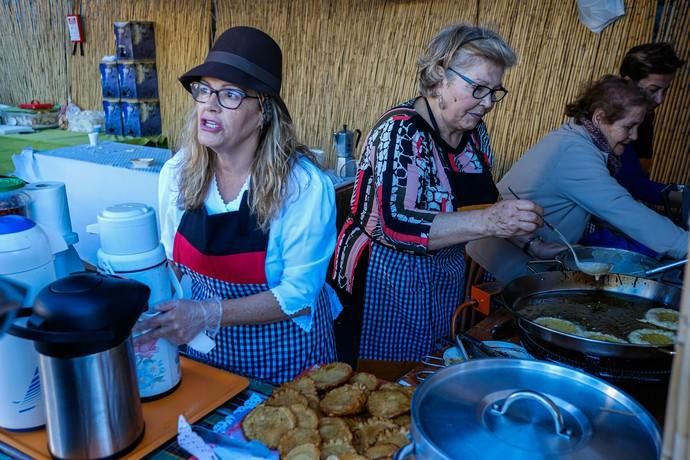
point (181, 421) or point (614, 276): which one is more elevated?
point (614, 276)

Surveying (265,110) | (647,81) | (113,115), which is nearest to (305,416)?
(265,110)

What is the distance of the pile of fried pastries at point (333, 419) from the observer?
1.15m

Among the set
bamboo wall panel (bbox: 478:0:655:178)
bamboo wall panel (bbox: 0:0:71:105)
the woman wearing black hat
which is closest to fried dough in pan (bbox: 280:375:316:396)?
the woman wearing black hat

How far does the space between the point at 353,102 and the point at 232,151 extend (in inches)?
Result: 150

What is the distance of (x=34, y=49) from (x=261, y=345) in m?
8.20

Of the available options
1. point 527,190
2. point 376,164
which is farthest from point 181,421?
point 527,190

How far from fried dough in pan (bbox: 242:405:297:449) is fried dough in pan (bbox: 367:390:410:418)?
7.6 inches

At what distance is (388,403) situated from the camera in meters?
1.29

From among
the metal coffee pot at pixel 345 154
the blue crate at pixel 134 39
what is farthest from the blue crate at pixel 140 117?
the metal coffee pot at pixel 345 154

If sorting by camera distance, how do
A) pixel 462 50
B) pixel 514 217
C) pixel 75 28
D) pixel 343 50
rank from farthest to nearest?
1. pixel 75 28
2. pixel 343 50
3. pixel 462 50
4. pixel 514 217

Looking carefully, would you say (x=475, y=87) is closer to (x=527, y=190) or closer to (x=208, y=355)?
(x=527, y=190)

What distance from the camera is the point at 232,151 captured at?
1.90 m

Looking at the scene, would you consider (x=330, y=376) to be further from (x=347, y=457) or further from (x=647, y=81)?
(x=647, y=81)

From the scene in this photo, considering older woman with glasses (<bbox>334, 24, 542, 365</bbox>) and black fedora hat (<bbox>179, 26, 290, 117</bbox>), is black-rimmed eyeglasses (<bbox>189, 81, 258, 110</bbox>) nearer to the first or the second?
black fedora hat (<bbox>179, 26, 290, 117</bbox>)
